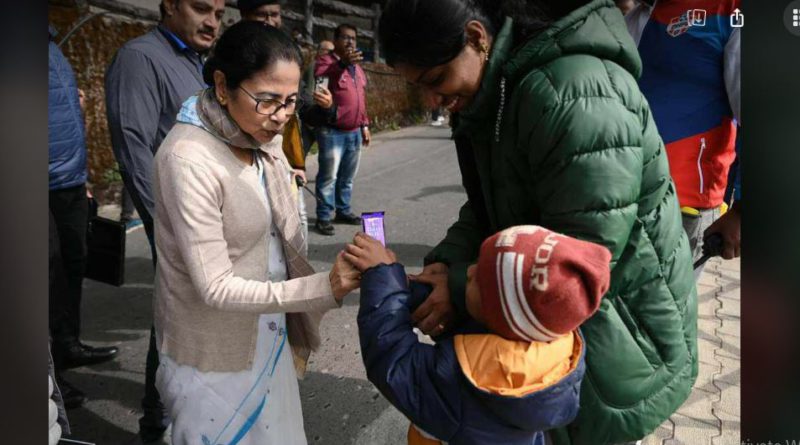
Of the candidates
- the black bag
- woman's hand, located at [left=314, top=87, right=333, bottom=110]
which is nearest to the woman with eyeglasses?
the black bag

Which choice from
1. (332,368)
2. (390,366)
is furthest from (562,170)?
(332,368)

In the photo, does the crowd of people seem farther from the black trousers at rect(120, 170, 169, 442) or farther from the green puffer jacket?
the black trousers at rect(120, 170, 169, 442)

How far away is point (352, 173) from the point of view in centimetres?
625

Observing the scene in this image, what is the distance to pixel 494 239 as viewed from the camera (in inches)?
46.3

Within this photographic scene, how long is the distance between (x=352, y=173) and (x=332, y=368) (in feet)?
10.2

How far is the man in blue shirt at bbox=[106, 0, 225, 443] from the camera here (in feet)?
8.44

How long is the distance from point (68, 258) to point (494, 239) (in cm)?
274

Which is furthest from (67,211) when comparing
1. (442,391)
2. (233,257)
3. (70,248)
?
(442,391)

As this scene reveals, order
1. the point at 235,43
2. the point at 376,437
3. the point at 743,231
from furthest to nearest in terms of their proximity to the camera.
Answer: the point at 376,437 → the point at 235,43 → the point at 743,231

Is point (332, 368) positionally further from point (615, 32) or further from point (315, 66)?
point (315, 66)

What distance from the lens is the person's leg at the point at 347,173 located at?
616 centimetres

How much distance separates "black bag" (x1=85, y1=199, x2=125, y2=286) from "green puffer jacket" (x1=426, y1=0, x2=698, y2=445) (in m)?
2.17

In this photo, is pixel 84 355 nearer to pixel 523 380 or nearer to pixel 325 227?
pixel 325 227

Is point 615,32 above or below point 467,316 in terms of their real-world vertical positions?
above
